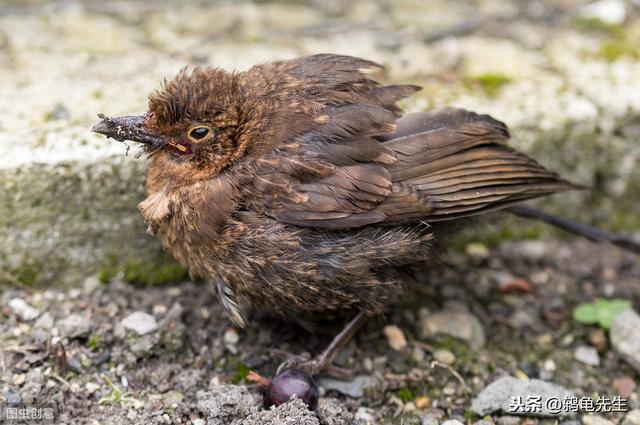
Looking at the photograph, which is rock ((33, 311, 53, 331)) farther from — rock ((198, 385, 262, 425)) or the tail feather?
the tail feather

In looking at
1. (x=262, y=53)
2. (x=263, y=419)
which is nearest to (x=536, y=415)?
(x=263, y=419)

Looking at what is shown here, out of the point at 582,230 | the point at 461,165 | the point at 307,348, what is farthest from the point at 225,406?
the point at 582,230

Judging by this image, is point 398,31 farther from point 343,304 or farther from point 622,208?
point 343,304

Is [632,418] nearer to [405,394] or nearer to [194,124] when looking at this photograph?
[405,394]

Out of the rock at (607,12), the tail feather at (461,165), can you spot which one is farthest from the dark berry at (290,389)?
the rock at (607,12)

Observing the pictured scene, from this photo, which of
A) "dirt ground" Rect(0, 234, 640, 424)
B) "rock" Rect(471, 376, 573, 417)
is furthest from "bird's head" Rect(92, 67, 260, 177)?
"rock" Rect(471, 376, 573, 417)

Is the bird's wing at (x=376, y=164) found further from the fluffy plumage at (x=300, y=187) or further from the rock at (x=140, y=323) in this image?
the rock at (x=140, y=323)
